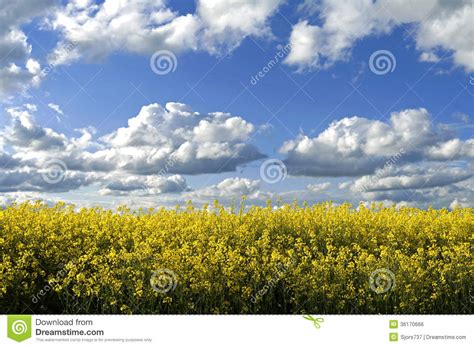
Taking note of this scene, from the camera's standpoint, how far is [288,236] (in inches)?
326

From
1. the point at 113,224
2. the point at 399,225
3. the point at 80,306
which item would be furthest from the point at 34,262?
the point at 399,225

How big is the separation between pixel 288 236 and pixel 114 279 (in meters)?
2.81

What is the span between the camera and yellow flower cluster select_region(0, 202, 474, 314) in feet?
21.9

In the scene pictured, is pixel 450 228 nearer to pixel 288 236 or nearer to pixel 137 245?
pixel 288 236

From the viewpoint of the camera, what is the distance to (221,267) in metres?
6.88
